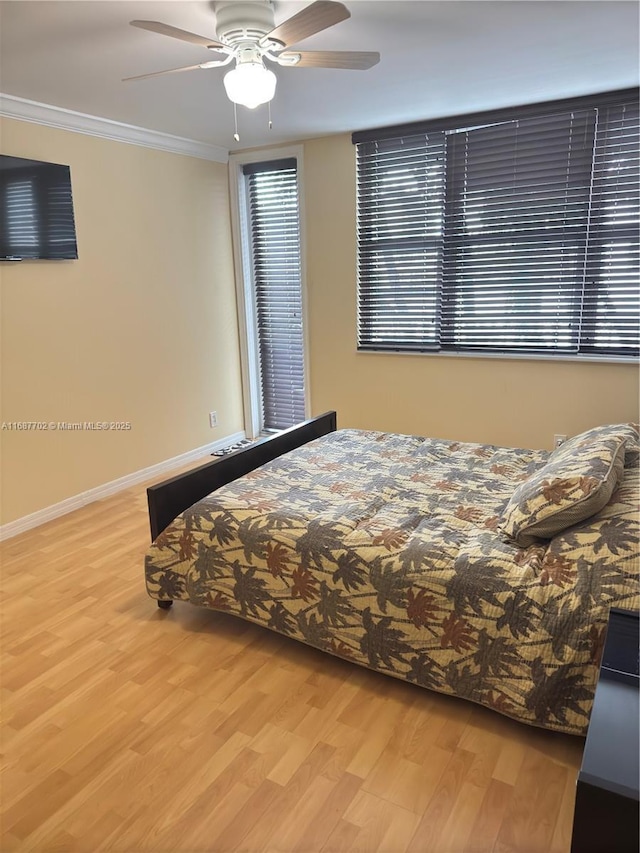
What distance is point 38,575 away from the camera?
2936 mm

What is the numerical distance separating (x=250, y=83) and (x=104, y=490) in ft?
9.07

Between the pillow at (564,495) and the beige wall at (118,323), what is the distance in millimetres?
2778

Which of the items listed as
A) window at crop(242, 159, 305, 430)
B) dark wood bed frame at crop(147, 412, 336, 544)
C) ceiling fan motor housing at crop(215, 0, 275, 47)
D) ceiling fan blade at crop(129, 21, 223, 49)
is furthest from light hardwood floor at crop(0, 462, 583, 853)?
window at crop(242, 159, 305, 430)

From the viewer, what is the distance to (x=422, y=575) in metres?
1.95

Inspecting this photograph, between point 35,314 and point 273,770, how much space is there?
2.83 meters

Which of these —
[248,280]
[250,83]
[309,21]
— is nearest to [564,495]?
[309,21]

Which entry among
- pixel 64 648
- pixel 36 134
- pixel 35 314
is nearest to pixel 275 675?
pixel 64 648

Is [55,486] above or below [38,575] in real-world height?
above

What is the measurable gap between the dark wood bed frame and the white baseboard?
1.33 m

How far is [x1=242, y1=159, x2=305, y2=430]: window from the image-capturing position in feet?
15.3

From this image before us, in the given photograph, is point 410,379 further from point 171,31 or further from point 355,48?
point 171,31

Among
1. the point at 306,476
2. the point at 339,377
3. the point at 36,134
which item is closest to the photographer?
the point at 306,476

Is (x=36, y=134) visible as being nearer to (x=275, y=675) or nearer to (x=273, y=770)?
(x=275, y=675)

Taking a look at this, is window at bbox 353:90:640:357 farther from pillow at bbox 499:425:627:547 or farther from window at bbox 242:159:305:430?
pillow at bbox 499:425:627:547
